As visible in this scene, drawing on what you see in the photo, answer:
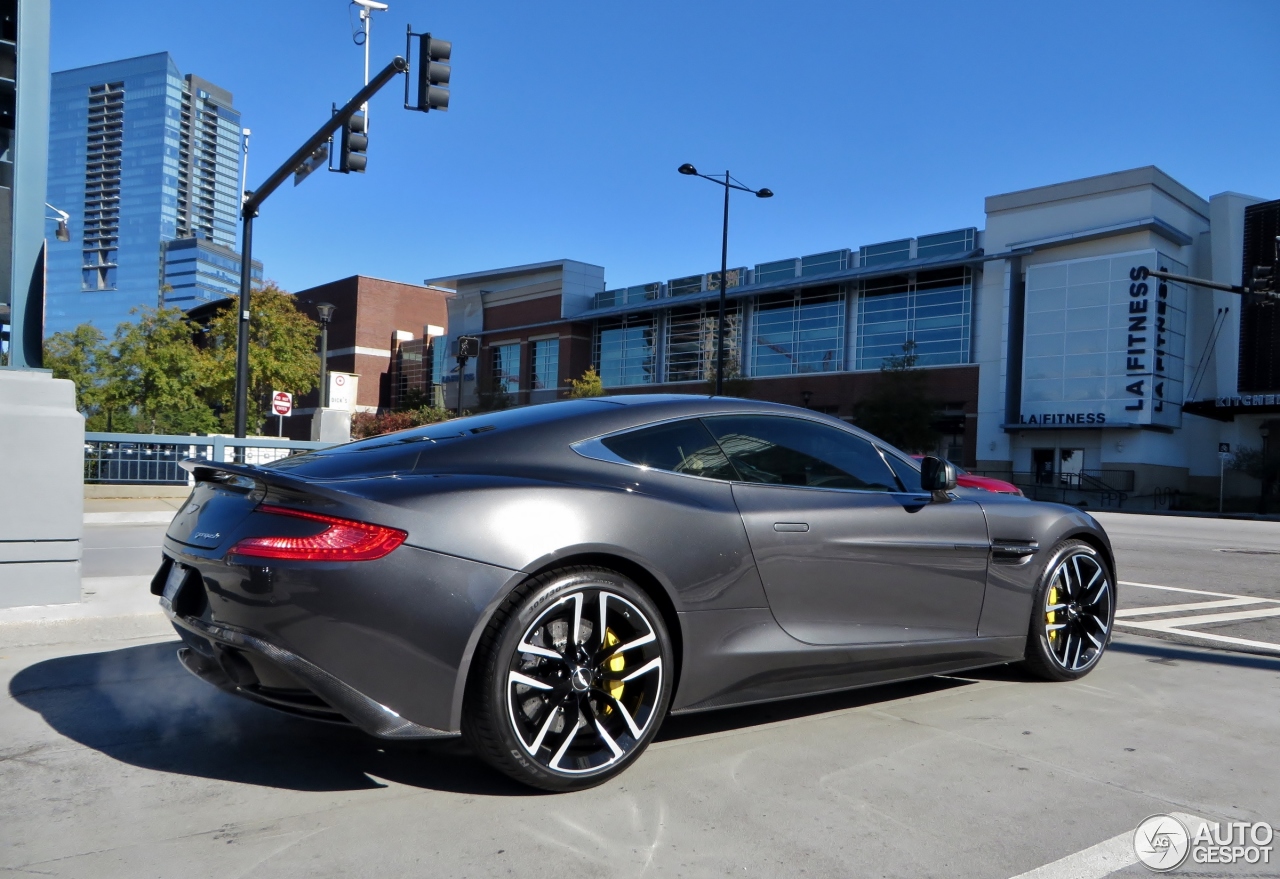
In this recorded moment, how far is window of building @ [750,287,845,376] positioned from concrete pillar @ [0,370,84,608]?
43.7 metres

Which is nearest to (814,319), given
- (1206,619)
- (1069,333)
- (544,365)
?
(1069,333)

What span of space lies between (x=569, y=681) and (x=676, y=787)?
54 cm

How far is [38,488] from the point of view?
5.61 meters

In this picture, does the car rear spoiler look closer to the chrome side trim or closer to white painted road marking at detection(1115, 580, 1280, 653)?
the chrome side trim

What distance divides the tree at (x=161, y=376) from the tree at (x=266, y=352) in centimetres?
76

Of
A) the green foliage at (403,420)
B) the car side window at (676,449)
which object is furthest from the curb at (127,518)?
the car side window at (676,449)

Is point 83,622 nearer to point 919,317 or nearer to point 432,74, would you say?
point 432,74

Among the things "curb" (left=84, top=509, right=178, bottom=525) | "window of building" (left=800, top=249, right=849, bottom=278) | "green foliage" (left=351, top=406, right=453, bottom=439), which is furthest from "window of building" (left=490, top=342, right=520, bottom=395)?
"curb" (left=84, top=509, right=178, bottom=525)

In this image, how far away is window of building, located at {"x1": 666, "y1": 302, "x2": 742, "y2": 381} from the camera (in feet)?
171

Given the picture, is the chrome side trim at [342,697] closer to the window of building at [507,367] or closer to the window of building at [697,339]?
the window of building at [697,339]

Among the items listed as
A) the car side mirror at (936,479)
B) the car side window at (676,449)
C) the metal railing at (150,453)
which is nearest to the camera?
the car side window at (676,449)

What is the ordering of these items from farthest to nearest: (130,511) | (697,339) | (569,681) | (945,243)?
1. (697,339)
2. (945,243)
3. (130,511)
4. (569,681)

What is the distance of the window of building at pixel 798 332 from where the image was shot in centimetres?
4766

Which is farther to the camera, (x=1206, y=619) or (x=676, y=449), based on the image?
(x=1206, y=619)
